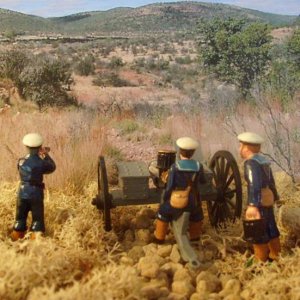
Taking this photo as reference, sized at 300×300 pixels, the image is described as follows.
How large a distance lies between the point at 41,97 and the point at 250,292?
11736mm

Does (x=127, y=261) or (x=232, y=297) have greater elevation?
(x=127, y=261)

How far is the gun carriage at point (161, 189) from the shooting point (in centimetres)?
469

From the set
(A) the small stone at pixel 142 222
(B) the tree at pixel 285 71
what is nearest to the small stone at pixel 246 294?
(A) the small stone at pixel 142 222

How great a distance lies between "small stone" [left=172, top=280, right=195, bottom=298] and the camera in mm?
3865

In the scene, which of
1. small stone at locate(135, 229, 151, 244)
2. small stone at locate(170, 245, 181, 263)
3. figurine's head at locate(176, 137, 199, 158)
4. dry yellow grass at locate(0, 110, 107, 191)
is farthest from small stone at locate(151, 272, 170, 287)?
dry yellow grass at locate(0, 110, 107, 191)

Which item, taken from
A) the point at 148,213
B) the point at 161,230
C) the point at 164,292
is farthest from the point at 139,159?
the point at 164,292

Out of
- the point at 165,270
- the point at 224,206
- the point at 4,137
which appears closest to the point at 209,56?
the point at 4,137

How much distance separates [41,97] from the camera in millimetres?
14688

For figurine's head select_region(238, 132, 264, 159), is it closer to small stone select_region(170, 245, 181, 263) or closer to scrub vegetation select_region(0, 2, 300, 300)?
scrub vegetation select_region(0, 2, 300, 300)

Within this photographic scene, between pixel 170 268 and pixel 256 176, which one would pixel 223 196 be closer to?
pixel 256 176

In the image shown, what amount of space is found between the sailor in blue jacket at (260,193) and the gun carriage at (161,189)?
22.6 inches

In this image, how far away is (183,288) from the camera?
153 inches

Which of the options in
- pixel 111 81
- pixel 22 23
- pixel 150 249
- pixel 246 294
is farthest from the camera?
pixel 22 23

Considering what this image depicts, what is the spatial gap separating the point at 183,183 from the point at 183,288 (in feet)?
2.77
